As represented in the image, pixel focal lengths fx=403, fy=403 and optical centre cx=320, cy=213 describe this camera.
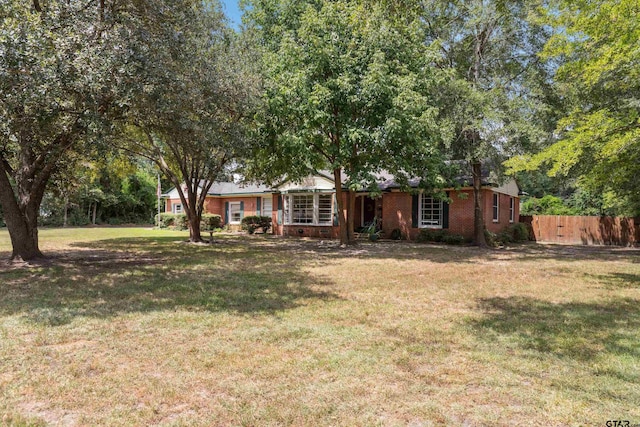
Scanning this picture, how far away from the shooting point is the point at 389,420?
117 inches

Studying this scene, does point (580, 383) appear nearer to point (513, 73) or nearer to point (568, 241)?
point (513, 73)

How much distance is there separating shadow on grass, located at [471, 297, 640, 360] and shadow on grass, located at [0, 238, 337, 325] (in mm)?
2843

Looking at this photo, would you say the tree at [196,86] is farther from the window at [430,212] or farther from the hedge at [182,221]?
the hedge at [182,221]

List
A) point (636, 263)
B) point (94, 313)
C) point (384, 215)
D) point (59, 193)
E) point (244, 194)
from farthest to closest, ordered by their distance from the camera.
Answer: point (244, 194) → point (384, 215) → point (59, 193) → point (636, 263) → point (94, 313)

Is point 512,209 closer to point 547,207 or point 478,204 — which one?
point 478,204

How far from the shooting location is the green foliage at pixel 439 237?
18.5 meters

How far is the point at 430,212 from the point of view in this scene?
65.3ft

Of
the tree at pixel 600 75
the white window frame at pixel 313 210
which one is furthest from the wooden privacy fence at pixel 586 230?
the tree at pixel 600 75

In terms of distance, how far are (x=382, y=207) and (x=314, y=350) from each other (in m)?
18.1

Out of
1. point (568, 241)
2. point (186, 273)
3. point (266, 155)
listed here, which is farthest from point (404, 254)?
point (568, 241)

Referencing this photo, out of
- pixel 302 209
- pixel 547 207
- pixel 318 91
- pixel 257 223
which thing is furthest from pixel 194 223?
pixel 547 207

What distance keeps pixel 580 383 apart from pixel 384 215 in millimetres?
17765

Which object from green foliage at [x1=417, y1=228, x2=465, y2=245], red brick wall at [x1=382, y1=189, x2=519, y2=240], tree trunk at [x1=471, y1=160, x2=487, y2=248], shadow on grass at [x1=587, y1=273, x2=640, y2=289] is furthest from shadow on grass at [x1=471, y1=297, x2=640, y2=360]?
green foliage at [x1=417, y1=228, x2=465, y2=245]

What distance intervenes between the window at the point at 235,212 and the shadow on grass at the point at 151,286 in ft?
52.0
